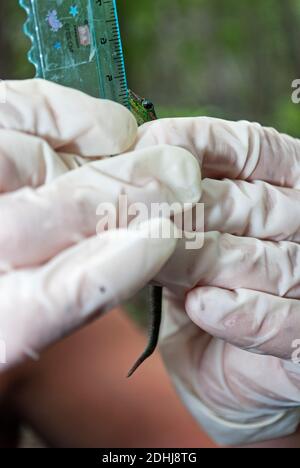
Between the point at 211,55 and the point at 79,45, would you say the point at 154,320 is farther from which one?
the point at 211,55

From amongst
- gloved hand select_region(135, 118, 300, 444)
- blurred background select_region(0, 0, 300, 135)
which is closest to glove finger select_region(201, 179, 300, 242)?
gloved hand select_region(135, 118, 300, 444)

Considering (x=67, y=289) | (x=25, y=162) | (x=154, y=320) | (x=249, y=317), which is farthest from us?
(x=154, y=320)

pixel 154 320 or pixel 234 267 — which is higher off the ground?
pixel 234 267

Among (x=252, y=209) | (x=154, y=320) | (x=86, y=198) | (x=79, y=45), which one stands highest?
(x=79, y=45)

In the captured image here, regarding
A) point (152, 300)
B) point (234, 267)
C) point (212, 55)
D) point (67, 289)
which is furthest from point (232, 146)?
point (212, 55)

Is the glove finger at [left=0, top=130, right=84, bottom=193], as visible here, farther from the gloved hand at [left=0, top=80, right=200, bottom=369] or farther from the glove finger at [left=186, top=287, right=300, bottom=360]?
the glove finger at [left=186, top=287, right=300, bottom=360]

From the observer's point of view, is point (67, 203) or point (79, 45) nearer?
point (67, 203)

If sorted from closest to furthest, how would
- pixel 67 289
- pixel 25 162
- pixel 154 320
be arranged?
pixel 67 289, pixel 25 162, pixel 154 320

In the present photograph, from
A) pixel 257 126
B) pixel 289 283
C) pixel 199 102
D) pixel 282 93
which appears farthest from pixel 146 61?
pixel 289 283
